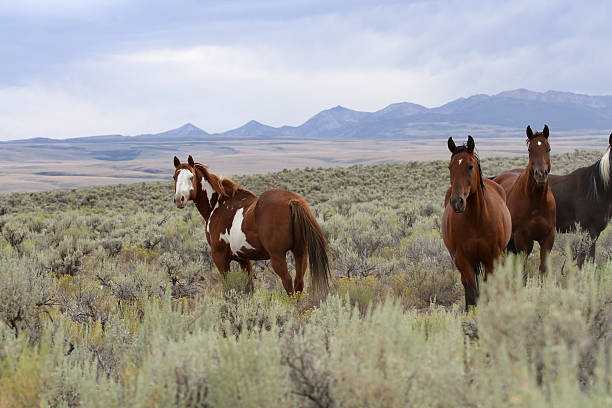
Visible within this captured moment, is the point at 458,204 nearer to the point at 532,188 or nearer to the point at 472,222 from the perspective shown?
the point at 472,222

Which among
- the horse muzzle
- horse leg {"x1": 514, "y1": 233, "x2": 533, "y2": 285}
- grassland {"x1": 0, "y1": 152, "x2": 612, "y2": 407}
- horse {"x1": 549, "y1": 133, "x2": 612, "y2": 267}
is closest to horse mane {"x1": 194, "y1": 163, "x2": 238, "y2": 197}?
grassland {"x1": 0, "y1": 152, "x2": 612, "y2": 407}

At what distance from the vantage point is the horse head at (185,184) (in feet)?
19.7

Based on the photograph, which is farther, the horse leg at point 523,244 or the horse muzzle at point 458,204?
the horse leg at point 523,244

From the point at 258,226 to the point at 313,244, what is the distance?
76cm

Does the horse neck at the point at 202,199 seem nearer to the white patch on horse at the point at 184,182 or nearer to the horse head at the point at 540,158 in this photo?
the white patch on horse at the point at 184,182

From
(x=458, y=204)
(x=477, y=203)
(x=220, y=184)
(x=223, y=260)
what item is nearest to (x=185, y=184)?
(x=220, y=184)

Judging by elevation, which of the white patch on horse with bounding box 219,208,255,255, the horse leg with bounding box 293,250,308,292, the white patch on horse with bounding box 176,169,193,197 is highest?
the white patch on horse with bounding box 176,169,193,197

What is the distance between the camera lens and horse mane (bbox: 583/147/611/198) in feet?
21.1

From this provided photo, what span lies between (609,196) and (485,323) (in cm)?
549

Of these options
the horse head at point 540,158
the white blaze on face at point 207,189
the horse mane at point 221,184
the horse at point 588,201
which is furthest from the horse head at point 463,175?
the white blaze on face at point 207,189

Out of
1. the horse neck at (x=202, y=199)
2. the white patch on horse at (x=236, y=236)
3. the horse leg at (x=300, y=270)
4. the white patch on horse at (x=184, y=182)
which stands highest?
the white patch on horse at (x=184, y=182)

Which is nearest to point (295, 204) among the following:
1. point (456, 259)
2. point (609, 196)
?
point (456, 259)

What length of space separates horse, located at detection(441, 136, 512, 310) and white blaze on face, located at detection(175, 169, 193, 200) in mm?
3359

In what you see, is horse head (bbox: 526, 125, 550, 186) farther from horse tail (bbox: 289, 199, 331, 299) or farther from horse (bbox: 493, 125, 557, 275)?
horse tail (bbox: 289, 199, 331, 299)
